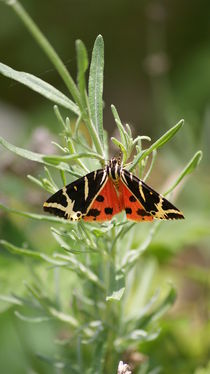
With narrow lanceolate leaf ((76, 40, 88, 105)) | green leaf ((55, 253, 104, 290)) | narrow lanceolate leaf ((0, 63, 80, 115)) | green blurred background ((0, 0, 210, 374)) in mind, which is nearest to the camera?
narrow lanceolate leaf ((76, 40, 88, 105))

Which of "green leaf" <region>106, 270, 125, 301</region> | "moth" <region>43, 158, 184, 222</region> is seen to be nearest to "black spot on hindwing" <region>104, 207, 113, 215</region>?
"moth" <region>43, 158, 184, 222</region>

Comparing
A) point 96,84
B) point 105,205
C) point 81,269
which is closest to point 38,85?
point 96,84

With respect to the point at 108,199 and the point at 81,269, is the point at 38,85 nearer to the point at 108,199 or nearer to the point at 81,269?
the point at 108,199

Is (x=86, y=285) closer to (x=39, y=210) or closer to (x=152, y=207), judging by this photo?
(x=152, y=207)

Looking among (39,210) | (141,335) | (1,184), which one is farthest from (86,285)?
(39,210)

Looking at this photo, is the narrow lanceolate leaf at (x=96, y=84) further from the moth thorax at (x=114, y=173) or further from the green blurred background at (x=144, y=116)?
the green blurred background at (x=144, y=116)

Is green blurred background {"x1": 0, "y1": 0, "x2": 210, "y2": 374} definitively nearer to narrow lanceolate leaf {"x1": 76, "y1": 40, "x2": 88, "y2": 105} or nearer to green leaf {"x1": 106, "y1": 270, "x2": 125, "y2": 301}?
green leaf {"x1": 106, "y1": 270, "x2": 125, "y2": 301}
